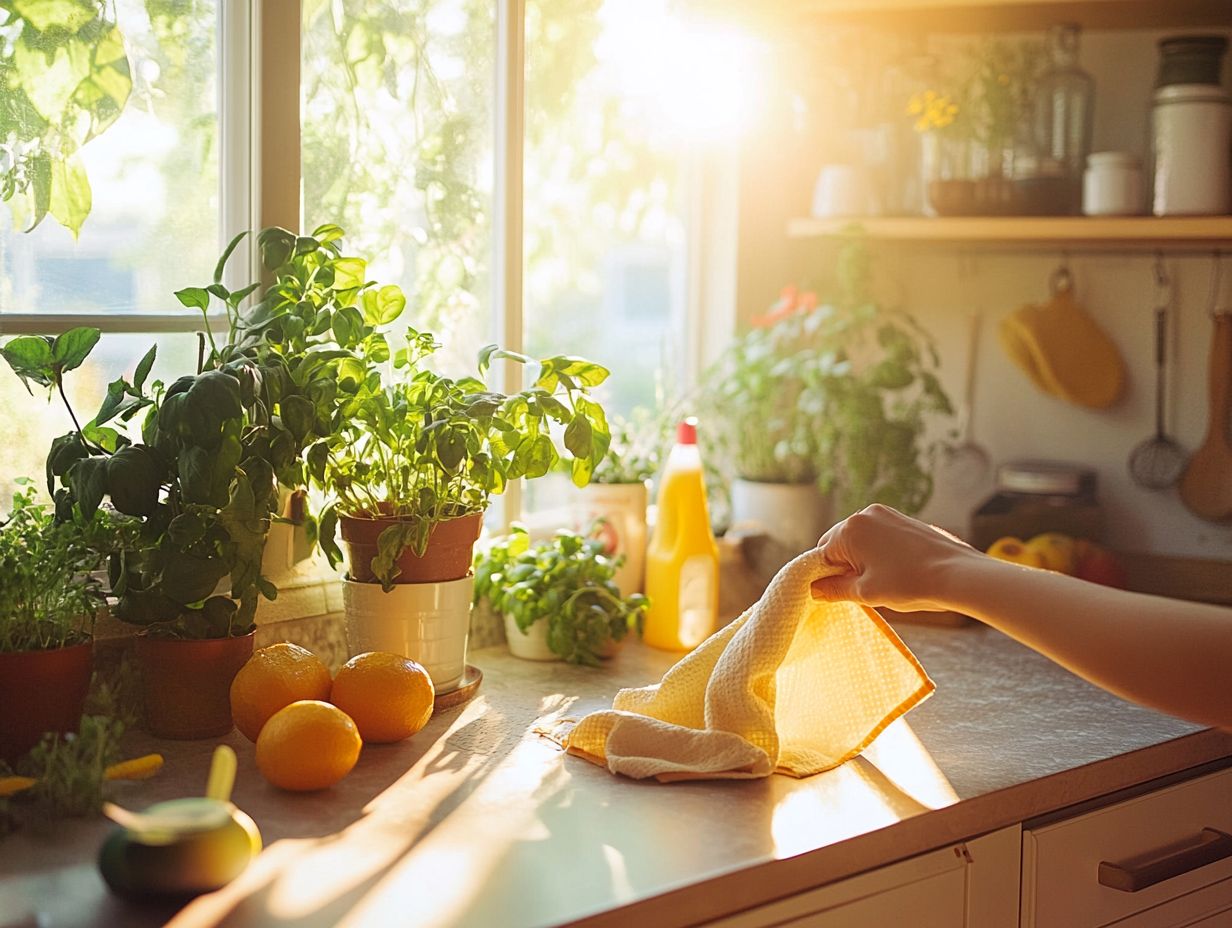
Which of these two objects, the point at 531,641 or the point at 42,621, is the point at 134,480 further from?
the point at 531,641

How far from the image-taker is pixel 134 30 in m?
1.39

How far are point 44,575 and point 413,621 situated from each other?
0.38m

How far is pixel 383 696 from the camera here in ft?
4.21

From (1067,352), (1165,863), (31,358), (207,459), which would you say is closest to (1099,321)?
(1067,352)

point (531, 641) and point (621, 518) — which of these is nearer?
point (531, 641)

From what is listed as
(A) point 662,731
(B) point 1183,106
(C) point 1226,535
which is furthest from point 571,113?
(C) point 1226,535

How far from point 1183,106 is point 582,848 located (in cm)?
150

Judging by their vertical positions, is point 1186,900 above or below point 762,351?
below

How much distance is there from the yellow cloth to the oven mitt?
3.30ft

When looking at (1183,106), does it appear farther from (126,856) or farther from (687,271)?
(126,856)

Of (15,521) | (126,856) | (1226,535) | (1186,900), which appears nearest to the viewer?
(126,856)

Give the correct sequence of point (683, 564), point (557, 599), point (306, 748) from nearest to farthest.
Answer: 1. point (306, 748)
2. point (557, 599)
3. point (683, 564)

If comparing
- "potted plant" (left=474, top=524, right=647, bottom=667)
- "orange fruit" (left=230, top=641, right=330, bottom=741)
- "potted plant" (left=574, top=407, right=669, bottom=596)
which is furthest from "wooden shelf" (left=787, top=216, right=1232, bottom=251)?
"orange fruit" (left=230, top=641, right=330, bottom=741)

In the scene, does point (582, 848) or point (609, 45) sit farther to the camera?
point (609, 45)
